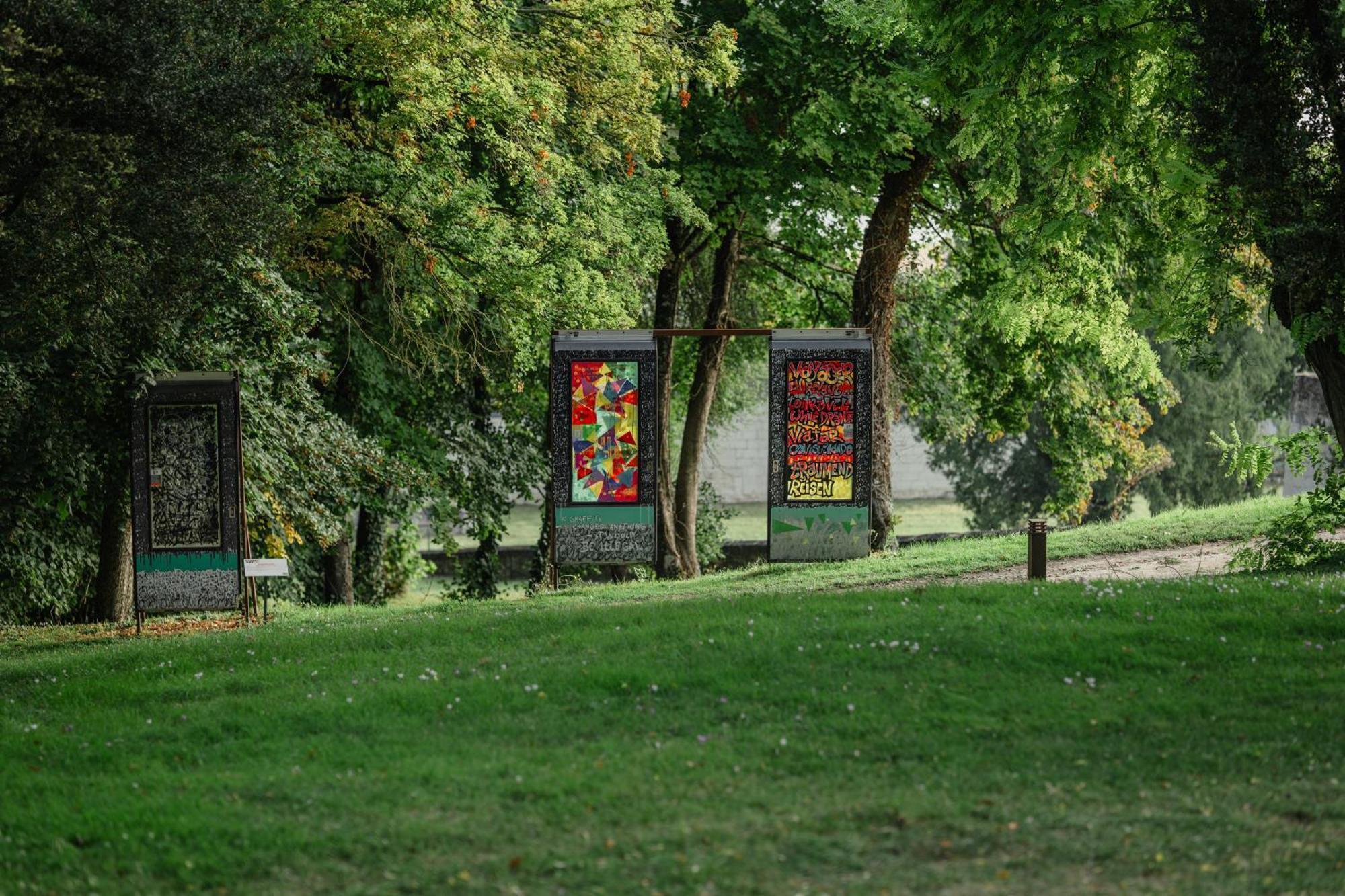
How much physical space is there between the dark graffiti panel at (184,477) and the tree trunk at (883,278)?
1115cm

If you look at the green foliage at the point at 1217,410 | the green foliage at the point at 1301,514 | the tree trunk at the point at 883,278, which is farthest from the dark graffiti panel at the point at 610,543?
the green foliage at the point at 1217,410

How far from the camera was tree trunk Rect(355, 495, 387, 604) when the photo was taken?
27.0 metres

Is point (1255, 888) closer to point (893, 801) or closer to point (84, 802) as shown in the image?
point (893, 801)

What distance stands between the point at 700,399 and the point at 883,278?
13.7 feet

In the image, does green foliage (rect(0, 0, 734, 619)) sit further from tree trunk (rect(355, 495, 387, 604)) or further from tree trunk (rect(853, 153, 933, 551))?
tree trunk (rect(853, 153, 933, 551))

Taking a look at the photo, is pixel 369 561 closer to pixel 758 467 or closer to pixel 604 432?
pixel 604 432

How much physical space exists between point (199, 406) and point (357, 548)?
13053mm

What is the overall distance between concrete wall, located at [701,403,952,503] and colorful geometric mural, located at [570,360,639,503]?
3474 cm

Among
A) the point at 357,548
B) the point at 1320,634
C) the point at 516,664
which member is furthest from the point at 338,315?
the point at 1320,634

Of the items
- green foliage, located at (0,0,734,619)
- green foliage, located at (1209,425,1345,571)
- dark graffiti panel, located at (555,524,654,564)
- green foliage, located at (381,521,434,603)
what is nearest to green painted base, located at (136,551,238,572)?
green foliage, located at (0,0,734,619)

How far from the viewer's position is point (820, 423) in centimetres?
1695

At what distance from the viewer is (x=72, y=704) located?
10.1 meters

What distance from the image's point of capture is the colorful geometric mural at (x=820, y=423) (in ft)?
55.3

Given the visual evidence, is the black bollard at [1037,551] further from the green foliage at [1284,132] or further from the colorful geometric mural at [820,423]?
the green foliage at [1284,132]
